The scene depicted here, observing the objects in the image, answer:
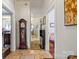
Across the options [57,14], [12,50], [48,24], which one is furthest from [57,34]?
[12,50]

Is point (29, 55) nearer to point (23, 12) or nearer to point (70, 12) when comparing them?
point (23, 12)

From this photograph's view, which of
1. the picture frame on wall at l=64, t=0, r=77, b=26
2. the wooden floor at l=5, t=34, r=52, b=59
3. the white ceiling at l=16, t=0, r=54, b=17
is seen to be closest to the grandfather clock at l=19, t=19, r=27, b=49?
the wooden floor at l=5, t=34, r=52, b=59

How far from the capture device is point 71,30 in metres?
3.94

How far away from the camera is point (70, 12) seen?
368 centimetres

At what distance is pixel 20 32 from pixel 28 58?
3.27m

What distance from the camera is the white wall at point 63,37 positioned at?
3.87 metres

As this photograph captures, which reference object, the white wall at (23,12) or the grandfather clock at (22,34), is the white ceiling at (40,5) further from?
the grandfather clock at (22,34)

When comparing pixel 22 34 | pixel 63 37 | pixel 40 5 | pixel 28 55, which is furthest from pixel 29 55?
pixel 40 5

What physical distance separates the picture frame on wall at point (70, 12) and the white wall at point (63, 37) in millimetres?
209

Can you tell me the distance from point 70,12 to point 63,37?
0.80 m

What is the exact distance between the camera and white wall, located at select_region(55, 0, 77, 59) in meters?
3.87

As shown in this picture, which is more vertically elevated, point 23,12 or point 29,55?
point 23,12

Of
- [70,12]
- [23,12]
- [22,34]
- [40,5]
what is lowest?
[22,34]

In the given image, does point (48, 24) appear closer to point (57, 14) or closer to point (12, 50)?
point (12, 50)
